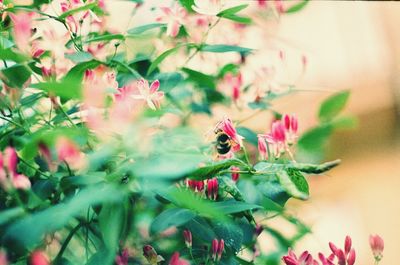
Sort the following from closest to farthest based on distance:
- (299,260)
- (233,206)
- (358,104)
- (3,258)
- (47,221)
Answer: (47,221) < (3,258) < (233,206) < (299,260) < (358,104)

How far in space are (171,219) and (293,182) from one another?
14 cm

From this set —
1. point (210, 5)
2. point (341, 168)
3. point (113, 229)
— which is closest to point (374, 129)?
point (341, 168)

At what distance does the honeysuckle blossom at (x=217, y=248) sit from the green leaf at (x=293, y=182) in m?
0.11

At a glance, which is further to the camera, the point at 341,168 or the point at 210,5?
the point at 341,168

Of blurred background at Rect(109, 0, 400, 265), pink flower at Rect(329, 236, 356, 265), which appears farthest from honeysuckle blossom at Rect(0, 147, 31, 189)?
blurred background at Rect(109, 0, 400, 265)

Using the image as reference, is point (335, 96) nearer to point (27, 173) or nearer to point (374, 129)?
point (27, 173)

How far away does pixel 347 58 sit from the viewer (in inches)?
125

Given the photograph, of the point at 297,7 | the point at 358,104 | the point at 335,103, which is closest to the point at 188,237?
the point at 335,103

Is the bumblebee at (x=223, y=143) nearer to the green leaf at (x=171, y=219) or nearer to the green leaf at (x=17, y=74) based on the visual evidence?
the green leaf at (x=171, y=219)

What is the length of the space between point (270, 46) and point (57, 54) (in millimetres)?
661

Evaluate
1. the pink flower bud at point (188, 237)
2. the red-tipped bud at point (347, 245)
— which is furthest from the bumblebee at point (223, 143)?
the red-tipped bud at point (347, 245)

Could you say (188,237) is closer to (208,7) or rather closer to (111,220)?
(111,220)

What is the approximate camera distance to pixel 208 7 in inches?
34.5

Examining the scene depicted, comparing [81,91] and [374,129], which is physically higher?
[81,91]
